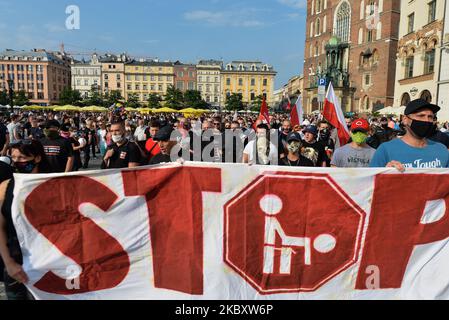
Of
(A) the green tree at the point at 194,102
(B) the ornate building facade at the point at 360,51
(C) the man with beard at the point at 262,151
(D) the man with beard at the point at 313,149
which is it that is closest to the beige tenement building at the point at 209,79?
(A) the green tree at the point at 194,102

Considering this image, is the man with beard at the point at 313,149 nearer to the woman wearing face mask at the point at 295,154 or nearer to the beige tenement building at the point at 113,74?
the woman wearing face mask at the point at 295,154

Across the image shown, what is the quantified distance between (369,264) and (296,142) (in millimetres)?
2503

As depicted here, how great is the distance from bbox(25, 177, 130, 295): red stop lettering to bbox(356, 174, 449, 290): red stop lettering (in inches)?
85.7

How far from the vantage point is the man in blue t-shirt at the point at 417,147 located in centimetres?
337

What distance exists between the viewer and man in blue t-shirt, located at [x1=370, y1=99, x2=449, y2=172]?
337 cm

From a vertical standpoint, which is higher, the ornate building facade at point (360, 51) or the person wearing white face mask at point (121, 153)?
the ornate building facade at point (360, 51)

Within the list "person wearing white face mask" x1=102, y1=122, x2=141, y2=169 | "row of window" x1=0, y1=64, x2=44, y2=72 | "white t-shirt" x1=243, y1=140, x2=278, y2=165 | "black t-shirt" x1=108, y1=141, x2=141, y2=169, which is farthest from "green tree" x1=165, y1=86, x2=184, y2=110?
"row of window" x1=0, y1=64, x2=44, y2=72

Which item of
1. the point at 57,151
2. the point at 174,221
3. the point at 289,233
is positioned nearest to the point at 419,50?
the point at 57,151

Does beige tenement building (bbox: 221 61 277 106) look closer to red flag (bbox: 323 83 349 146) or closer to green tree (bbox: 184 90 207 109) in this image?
green tree (bbox: 184 90 207 109)

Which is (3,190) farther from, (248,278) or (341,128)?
(341,128)

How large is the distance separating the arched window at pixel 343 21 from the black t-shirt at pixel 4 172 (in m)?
57.9

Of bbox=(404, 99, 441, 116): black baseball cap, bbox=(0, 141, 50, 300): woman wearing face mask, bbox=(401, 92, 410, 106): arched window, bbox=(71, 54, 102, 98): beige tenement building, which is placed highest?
bbox=(71, 54, 102, 98): beige tenement building
